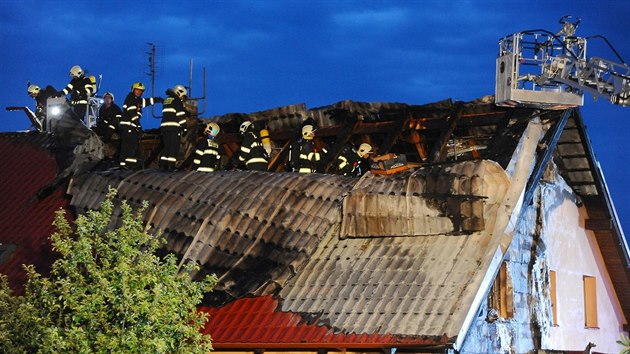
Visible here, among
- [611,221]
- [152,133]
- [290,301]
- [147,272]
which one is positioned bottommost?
[147,272]

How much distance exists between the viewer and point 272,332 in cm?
2077

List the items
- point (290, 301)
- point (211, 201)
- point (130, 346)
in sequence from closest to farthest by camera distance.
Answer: point (130, 346) → point (290, 301) → point (211, 201)

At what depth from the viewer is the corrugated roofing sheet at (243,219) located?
22.2 m

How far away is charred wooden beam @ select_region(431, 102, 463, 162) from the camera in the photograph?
81.0ft

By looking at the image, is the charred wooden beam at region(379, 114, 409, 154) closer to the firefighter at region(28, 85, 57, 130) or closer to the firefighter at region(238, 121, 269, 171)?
the firefighter at region(238, 121, 269, 171)

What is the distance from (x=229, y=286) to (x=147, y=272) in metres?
4.30

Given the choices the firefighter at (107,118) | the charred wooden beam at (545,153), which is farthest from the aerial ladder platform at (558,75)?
the firefighter at (107,118)

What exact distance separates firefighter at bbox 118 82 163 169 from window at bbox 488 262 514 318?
10199mm

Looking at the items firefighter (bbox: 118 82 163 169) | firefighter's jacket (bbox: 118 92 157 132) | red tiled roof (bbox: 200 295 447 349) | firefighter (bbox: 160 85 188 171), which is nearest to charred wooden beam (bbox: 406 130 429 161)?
firefighter (bbox: 160 85 188 171)

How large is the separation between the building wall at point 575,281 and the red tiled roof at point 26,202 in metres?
9.67

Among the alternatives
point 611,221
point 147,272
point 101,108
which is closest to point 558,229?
point 611,221

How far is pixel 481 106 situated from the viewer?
2516cm

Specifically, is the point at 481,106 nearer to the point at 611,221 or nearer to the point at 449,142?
the point at 449,142

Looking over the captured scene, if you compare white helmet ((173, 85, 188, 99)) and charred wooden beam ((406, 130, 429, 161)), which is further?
white helmet ((173, 85, 188, 99))
